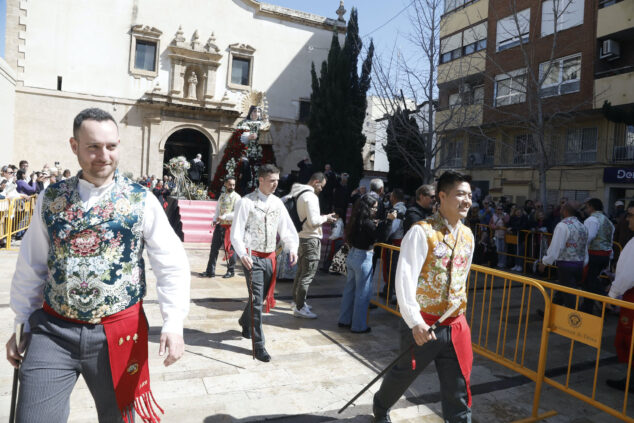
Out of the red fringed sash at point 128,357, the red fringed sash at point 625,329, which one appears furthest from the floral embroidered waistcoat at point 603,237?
the red fringed sash at point 128,357

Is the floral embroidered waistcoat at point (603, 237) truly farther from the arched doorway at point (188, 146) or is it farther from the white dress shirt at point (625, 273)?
the arched doorway at point (188, 146)

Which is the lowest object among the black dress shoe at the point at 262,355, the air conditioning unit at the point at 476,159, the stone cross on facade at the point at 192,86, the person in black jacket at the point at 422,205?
the black dress shoe at the point at 262,355

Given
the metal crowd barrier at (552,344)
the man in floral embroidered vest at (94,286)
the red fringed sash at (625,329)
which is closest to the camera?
the man in floral embroidered vest at (94,286)

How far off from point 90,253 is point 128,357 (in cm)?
53

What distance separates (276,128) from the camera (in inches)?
974

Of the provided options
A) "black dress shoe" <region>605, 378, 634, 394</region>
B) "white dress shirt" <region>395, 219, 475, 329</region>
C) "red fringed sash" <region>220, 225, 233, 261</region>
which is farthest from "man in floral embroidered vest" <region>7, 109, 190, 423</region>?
"red fringed sash" <region>220, 225, 233, 261</region>

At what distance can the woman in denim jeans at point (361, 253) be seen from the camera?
5.59 metres

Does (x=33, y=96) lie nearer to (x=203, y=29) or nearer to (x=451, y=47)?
(x=203, y=29)

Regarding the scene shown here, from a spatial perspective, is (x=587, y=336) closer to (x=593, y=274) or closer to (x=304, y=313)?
(x=304, y=313)

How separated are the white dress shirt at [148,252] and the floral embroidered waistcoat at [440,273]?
155 centimetres

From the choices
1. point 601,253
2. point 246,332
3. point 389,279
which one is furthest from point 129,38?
point 601,253

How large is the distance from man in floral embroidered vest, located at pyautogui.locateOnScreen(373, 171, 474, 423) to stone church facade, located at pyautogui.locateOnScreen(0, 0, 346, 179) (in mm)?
20132

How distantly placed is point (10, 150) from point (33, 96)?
9.02 ft

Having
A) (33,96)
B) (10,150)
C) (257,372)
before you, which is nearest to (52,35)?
(33,96)
